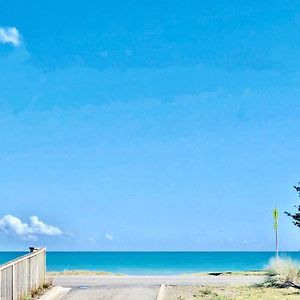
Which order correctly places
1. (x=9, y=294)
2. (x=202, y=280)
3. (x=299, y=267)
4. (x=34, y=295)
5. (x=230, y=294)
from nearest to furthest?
(x=9, y=294) < (x=34, y=295) < (x=230, y=294) < (x=299, y=267) < (x=202, y=280)

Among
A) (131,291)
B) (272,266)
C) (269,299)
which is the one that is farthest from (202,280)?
(269,299)

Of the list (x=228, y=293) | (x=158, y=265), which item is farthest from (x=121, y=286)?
(x=158, y=265)

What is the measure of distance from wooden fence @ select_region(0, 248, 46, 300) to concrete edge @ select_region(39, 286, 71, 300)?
0.40m

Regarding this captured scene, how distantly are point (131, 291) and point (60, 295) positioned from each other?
99.9 inches

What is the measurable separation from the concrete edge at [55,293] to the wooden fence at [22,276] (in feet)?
1.32

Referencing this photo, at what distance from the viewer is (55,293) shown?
25.8m

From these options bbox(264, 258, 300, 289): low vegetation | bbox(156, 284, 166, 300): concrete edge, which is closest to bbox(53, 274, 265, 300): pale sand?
bbox(156, 284, 166, 300): concrete edge

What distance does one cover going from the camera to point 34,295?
24375 millimetres

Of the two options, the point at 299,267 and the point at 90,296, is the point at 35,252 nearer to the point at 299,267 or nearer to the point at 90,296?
the point at 90,296

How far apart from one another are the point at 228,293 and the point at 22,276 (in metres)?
7.22

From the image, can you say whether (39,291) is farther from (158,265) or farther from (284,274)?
(158,265)

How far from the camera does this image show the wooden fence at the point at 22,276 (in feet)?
67.3

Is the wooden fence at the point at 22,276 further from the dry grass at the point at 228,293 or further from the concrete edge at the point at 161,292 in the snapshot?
the dry grass at the point at 228,293

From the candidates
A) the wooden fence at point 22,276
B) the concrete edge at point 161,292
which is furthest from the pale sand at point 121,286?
the wooden fence at point 22,276
